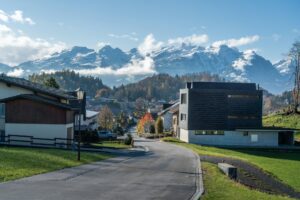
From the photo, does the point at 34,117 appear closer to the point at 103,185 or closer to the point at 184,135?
the point at 103,185

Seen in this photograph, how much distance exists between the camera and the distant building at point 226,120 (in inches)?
2746

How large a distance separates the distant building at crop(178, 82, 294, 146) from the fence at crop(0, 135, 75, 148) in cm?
3037

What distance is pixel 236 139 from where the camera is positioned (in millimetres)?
69875

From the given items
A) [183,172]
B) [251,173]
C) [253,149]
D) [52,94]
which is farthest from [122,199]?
[253,149]

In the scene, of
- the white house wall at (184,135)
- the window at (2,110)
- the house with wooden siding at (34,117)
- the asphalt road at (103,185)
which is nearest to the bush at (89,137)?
the house with wooden siding at (34,117)

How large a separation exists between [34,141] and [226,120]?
36.0 m

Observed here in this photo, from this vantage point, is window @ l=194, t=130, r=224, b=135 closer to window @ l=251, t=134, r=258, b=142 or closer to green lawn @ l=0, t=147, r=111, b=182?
window @ l=251, t=134, r=258, b=142

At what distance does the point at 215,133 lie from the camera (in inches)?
2763

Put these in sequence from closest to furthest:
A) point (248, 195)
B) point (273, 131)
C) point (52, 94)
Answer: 1. point (248, 195)
2. point (52, 94)
3. point (273, 131)

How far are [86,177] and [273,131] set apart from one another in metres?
52.0

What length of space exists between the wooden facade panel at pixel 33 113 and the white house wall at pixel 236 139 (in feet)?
98.2

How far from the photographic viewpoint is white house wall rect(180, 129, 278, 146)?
2739 inches

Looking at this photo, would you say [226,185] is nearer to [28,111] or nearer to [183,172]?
[183,172]

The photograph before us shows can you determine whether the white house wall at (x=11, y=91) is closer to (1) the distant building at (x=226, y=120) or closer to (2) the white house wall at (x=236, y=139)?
(1) the distant building at (x=226, y=120)
